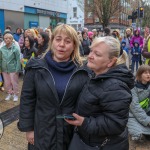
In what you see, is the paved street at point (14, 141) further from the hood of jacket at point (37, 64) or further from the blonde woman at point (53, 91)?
the hood of jacket at point (37, 64)

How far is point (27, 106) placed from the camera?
2303mm

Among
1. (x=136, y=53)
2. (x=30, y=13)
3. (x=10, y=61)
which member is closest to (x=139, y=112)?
(x=10, y=61)

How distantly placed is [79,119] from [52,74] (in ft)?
1.65

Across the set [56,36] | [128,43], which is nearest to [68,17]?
[128,43]

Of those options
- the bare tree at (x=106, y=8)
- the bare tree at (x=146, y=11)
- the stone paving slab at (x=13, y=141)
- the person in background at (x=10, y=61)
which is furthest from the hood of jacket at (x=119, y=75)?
the bare tree at (x=146, y=11)

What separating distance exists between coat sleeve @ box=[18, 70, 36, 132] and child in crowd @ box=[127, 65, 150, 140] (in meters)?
2.15

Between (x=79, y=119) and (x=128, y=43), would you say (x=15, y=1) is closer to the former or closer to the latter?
(x=128, y=43)

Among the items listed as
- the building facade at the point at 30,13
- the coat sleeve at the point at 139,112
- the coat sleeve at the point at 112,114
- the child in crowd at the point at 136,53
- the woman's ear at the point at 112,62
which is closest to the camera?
the coat sleeve at the point at 112,114

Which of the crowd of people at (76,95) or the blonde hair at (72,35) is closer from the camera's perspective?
the crowd of people at (76,95)

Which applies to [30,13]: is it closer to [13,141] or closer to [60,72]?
[13,141]

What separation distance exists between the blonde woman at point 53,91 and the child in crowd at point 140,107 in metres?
2.02

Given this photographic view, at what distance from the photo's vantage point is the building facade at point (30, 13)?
84.3 ft

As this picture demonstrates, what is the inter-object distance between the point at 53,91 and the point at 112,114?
0.58 meters

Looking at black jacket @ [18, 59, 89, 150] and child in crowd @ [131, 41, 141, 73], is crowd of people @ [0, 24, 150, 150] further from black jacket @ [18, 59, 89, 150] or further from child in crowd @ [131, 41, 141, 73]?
child in crowd @ [131, 41, 141, 73]
